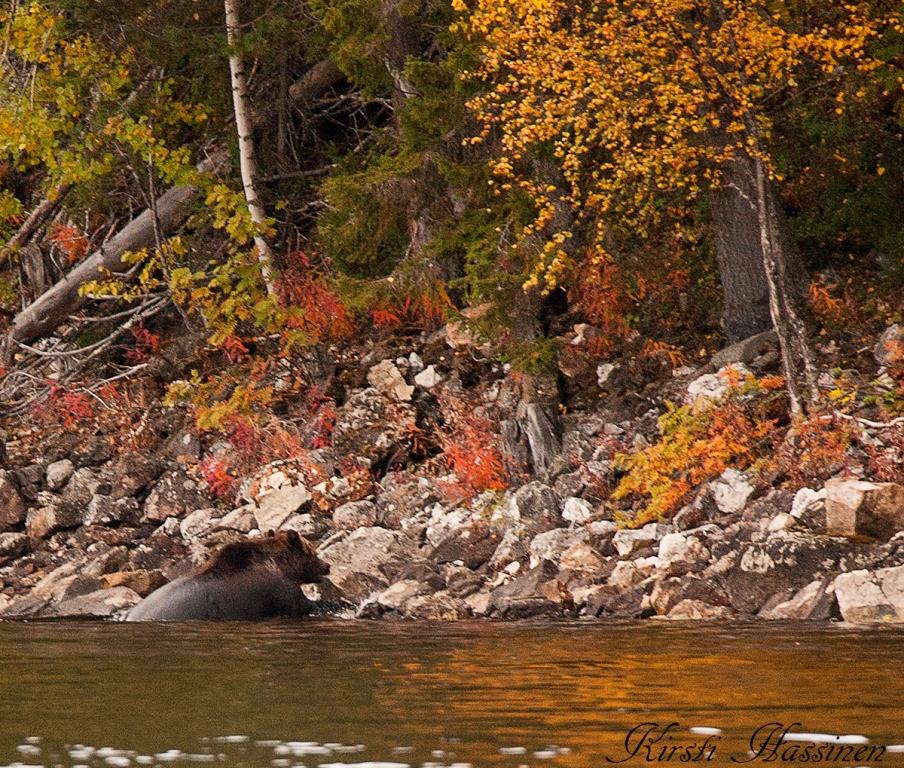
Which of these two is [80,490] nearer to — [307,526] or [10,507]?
[10,507]

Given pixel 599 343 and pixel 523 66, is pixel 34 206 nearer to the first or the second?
pixel 599 343

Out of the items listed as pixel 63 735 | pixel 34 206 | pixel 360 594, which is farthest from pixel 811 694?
pixel 34 206

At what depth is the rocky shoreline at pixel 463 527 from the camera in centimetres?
1334

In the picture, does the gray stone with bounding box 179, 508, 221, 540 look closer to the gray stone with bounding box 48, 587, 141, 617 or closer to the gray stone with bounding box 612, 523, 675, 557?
the gray stone with bounding box 48, 587, 141, 617

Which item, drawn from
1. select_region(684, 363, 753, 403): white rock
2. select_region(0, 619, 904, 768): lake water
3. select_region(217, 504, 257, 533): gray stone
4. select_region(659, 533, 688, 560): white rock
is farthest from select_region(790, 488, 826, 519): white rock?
select_region(217, 504, 257, 533): gray stone

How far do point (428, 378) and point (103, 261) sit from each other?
651 cm

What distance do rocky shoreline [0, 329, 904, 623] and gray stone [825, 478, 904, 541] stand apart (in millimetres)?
17

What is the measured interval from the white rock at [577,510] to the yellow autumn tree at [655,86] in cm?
261

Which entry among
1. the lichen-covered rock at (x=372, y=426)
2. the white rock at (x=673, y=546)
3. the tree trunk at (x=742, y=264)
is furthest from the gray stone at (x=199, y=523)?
the tree trunk at (x=742, y=264)

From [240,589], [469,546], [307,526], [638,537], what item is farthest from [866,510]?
[307,526]

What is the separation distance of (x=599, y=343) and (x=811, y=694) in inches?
405

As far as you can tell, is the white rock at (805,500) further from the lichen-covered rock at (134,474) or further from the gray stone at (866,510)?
the lichen-covered rock at (134,474)

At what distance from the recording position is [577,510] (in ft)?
52.7

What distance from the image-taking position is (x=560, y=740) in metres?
7.27
